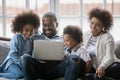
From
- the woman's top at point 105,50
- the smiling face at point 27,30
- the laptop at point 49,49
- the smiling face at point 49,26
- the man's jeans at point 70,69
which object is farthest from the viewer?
the smiling face at point 49,26

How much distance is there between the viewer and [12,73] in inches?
96.3

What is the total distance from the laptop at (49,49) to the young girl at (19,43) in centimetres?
22

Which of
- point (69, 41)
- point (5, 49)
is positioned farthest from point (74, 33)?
point (5, 49)

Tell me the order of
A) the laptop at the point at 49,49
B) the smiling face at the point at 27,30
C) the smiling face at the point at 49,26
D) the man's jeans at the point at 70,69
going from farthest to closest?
1. the smiling face at the point at 49,26
2. the smiling face at the point at 27,30
3. the laptop at the point at 49,49
4. the man's jeans at the point at 70,69

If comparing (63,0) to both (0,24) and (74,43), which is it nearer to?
(0,24)

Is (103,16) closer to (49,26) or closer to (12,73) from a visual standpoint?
(49,26)

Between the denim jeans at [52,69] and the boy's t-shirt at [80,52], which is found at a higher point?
the boy's t-shirt at [80,52]

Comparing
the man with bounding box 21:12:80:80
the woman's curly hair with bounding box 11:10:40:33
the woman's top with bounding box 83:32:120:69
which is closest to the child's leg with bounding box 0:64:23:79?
the man with bounding box 21:12:80:80

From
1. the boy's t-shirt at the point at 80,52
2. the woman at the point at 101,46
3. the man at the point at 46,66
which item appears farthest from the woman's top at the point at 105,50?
the man at the point at 46,66

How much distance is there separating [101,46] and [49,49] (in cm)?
51

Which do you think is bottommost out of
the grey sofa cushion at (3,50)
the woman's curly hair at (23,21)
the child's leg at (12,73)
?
the child's leg at (12,73)

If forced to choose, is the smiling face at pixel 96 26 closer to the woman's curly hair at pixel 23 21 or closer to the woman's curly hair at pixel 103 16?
the woman's curly hair at pixel 103 16

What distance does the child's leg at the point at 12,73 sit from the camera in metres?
2.38

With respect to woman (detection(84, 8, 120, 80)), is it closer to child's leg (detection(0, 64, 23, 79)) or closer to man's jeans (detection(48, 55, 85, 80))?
man's jeans (detection(48, 55, 85, 80))
